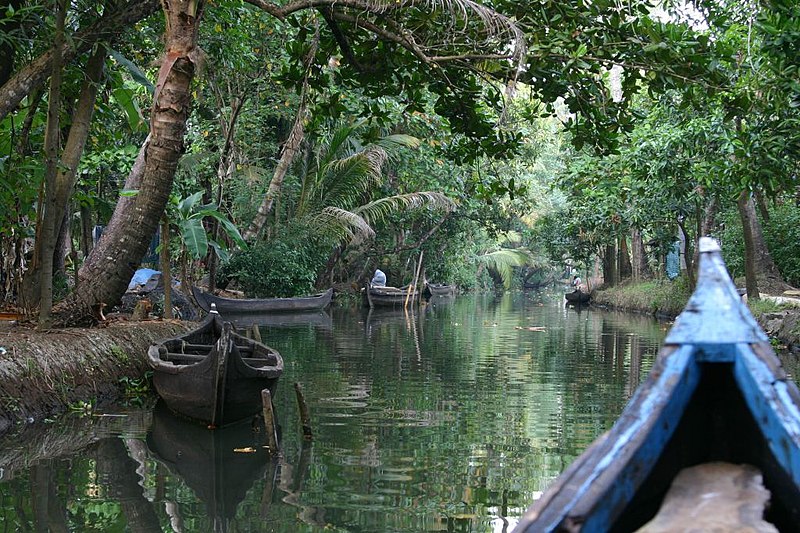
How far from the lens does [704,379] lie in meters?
2.75

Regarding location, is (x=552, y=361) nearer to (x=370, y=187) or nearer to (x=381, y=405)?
(x=381, y=405)

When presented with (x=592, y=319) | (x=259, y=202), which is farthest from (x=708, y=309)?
(x=592, y=319)

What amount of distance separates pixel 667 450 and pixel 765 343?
43 centimetres

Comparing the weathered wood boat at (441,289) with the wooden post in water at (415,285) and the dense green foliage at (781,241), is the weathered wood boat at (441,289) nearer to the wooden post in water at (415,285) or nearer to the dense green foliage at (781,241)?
the wooden post in water at (415,285)

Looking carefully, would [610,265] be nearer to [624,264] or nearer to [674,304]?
[624,264]

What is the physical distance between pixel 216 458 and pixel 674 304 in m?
19.6

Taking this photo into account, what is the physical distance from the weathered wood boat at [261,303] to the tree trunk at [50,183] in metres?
10.5

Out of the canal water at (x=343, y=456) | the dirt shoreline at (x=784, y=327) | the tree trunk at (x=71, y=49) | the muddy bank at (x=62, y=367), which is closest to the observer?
the canal water at (x=343, y=456)

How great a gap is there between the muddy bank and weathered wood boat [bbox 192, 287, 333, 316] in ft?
31.6

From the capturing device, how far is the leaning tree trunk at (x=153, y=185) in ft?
28.8

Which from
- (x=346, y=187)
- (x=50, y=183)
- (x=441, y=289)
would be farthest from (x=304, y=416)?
(x=441, y=289)

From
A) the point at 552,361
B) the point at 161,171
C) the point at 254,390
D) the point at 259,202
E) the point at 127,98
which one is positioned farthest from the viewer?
the point at 259,202

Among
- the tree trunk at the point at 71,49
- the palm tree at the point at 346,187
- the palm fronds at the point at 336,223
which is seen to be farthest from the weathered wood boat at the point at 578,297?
the tree trunk at the point at 71,49

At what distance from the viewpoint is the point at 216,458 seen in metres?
7.81
